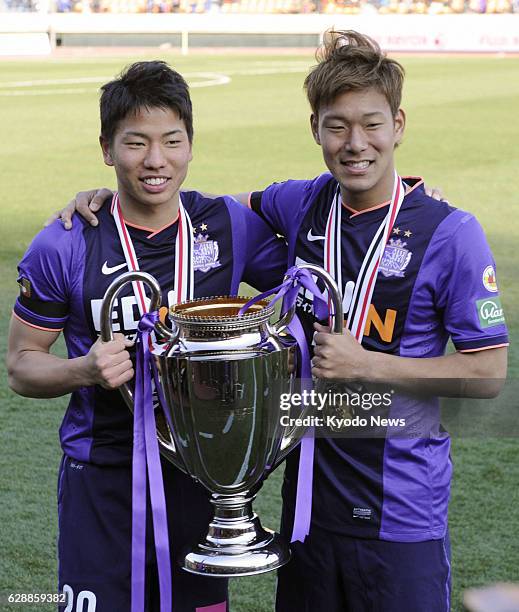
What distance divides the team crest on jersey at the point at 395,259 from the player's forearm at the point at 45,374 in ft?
2.25

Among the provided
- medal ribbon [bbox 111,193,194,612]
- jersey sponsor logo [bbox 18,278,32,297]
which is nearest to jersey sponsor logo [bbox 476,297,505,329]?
medal ribbon [bbox 111,193,194,612]

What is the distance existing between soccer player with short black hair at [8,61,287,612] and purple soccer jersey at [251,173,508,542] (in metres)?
0.32

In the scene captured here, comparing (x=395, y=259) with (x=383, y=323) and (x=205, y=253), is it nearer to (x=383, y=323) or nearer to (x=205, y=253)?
(x=383, y=323)

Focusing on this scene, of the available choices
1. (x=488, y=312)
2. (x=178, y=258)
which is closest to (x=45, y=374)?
(x=178, y=258)

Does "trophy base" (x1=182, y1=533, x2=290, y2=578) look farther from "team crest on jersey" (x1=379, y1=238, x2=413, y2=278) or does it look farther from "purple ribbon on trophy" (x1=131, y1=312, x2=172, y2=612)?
"team crest on jersey" (x1=379, y1=238, x2=413, y2=278)

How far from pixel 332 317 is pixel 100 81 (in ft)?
65.7

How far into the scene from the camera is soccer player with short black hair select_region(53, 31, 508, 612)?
238 centimetres

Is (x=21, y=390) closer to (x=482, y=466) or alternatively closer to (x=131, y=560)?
(x=131, y=560)

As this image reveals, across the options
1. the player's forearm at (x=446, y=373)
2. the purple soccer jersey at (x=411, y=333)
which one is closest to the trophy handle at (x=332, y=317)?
the player's forearm at (x=446, y=373)

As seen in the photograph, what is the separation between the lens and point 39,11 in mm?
33406

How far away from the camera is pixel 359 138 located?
237 centimetres

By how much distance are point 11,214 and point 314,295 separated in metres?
7.59

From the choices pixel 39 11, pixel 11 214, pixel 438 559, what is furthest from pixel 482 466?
pixel 39 11

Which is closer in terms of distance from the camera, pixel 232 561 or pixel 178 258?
pixel 232 561
